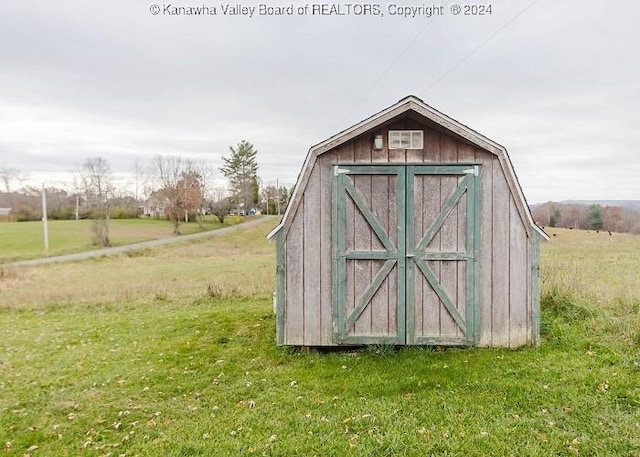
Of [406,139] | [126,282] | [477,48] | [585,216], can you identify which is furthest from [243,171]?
[406,139]

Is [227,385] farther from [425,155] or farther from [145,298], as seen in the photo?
[145,298]

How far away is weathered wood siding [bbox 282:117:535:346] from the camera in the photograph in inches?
229

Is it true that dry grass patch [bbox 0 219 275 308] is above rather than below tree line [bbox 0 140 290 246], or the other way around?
→ below

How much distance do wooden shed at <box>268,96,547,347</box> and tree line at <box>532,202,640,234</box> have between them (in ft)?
134

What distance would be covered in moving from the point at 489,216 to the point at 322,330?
288 cm

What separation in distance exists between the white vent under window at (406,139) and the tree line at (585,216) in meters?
41.3

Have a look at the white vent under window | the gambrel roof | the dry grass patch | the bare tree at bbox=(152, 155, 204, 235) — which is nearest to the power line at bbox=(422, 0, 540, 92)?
the gambrel roof

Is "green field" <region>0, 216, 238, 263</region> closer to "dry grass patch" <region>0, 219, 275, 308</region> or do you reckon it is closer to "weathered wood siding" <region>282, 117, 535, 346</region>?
"dry grass patch" <region>0, 219, 275, 308</region>

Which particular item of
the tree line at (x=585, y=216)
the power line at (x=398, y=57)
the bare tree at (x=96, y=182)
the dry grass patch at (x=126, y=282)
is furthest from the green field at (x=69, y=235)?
the tree line at (x=585, y=216)

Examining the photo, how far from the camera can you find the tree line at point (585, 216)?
4244cm

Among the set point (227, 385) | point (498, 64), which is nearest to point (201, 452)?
point (227, 385)

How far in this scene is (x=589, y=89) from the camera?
13.8 meters

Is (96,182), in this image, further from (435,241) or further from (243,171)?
(435,241)

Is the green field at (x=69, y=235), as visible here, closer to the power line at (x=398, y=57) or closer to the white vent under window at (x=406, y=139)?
the power line at (x=398, y=57)
